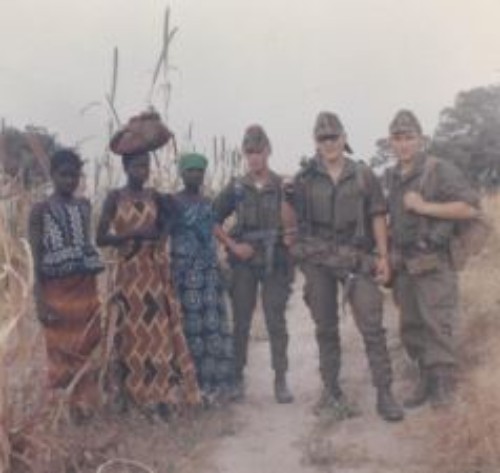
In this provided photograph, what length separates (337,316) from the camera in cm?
607

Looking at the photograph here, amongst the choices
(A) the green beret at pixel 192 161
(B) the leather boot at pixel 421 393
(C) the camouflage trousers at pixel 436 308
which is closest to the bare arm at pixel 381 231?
(C) the camouflage trousers at pixel 436 308

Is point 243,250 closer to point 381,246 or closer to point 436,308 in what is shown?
point 381,246

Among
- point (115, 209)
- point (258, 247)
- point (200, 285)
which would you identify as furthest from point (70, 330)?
point (258, 247)

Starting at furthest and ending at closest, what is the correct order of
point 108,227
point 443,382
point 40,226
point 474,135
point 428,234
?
point 474,135 < point 443,382 < point 428,234 < point 108,227 < point 40,226

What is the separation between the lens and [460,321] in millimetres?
7012

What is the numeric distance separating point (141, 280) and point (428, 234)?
165 cm

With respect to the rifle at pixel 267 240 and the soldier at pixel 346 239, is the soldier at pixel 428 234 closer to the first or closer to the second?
the soldier at pixel 346 239

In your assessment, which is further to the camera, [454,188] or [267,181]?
[267,181]

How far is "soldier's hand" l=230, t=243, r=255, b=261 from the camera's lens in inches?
243

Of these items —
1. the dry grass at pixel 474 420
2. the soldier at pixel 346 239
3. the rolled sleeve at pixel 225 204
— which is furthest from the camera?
the rolled sleeve at pixel 225 204

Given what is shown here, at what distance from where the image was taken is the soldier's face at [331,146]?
585 centimetres

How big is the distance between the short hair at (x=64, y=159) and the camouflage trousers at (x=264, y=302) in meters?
1.36

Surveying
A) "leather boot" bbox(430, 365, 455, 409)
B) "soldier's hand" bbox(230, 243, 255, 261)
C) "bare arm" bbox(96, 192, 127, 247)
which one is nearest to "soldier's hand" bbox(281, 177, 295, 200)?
"soldier's hand" bbox(230, 243, 255, 261)

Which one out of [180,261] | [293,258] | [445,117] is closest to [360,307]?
[293,258]
